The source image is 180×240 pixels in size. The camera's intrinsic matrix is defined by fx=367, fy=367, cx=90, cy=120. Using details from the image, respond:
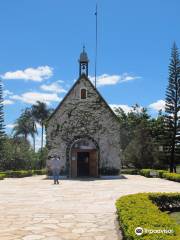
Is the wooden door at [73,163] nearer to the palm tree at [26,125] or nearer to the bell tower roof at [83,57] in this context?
the bell tower roof at [83,57]

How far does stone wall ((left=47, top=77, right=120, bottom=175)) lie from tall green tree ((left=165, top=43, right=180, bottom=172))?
15.2 metres

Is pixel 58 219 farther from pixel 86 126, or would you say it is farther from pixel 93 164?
pixel 86 126

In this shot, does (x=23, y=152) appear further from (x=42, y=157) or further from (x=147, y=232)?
(x=147, y=232)

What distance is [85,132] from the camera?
30422 millimetres

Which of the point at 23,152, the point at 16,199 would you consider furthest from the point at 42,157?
the point at 16,199

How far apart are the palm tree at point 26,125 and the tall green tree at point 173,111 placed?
2819 centimetres

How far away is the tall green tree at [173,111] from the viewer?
4375 cm

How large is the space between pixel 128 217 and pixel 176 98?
38.1 meters

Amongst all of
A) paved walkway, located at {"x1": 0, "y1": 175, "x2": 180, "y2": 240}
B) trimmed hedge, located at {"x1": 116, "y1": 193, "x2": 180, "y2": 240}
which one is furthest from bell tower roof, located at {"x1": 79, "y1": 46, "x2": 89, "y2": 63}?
trimmed hedge, located at {"x1": 116, "y1": 193, "x2": 180, "y2": 240}

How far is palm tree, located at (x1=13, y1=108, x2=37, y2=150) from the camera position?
6481 centimetres

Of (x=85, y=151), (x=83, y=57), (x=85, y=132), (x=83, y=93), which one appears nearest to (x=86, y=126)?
(x=85, y=132)

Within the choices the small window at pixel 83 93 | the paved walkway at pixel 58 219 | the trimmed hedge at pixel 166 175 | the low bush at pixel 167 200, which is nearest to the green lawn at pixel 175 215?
the low bush at pixel 167 200

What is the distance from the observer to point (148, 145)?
40219 millimetres

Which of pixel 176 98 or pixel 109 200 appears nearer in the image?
pixel 109 200
